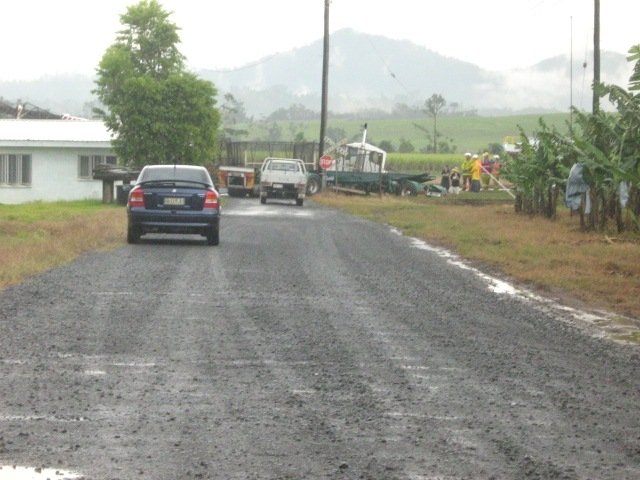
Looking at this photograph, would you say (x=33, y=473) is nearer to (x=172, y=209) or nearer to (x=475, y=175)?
(x=172, y=209)

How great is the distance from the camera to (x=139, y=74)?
186ft

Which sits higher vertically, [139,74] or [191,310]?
[139,74]

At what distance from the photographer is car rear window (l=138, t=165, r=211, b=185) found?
2761cm

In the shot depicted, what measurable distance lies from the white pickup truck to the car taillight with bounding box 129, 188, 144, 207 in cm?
2634

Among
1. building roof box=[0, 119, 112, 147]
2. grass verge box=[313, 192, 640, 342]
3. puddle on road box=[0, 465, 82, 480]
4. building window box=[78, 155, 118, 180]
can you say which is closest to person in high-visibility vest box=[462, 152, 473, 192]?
grass verge box=[313, 192, 640, 342]

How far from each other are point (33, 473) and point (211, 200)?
20073mm

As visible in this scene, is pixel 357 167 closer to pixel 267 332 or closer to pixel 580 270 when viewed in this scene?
pixel 580 270

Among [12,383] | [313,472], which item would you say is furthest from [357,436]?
[12,383]

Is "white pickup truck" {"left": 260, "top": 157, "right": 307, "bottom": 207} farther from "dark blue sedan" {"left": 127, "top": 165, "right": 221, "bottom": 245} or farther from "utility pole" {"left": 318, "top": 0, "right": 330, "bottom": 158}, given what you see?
"dark blue sedan" {"left": 127, "top": 165, "right": 221, "bottom": 245}

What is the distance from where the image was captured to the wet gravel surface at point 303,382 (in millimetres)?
7746

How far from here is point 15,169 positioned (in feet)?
191

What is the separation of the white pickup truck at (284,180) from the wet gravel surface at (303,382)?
34.0 meters

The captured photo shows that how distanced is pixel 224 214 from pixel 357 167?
78.9ft

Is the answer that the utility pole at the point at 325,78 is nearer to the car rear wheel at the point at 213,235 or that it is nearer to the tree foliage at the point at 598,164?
the tree foliage at the point at 598,164
